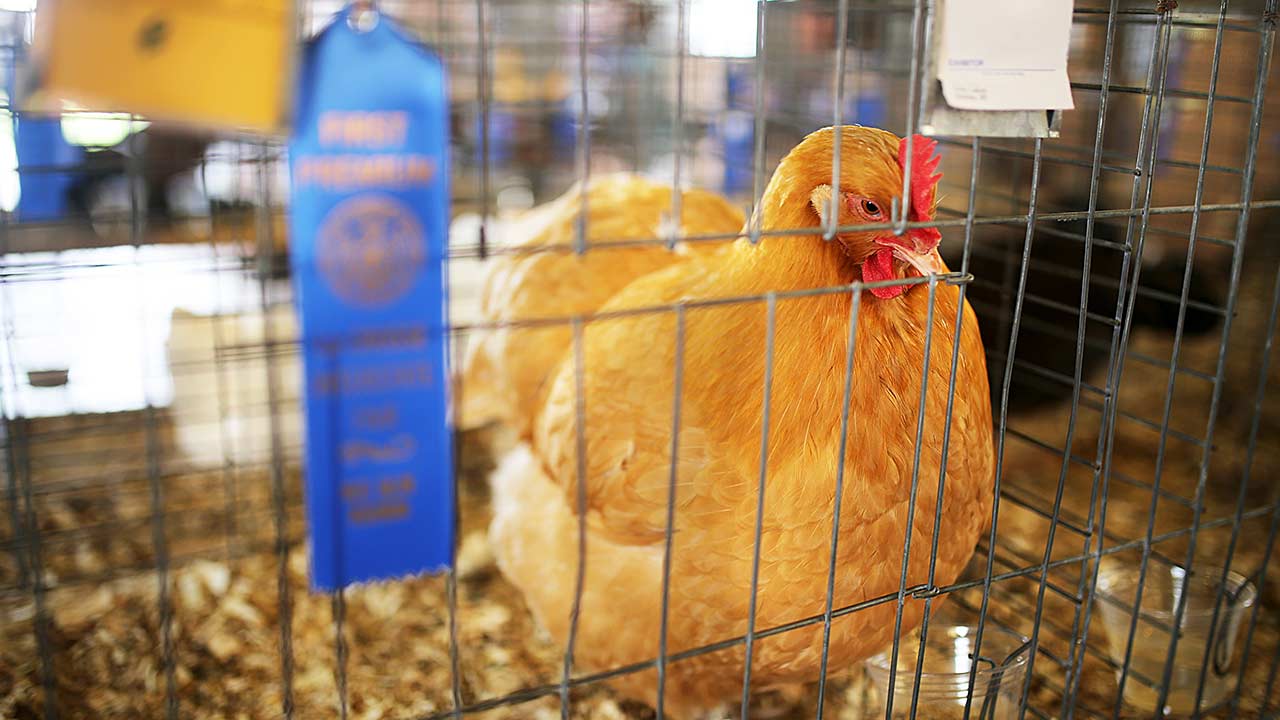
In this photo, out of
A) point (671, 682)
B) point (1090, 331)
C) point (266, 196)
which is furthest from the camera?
point (1090, 331)

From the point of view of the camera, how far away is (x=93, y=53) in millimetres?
711

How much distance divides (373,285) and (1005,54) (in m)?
1.46

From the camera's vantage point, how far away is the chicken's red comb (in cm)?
110

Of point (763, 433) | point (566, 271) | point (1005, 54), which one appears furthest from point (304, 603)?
point (1005, 54)

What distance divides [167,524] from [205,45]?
2.09 m

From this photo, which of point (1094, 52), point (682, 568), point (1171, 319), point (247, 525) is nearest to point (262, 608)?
point (247, 525)

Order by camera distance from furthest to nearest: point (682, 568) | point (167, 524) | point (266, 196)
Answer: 1. point (167, 524)
2. point (682, 568)
3. point (266, 196)

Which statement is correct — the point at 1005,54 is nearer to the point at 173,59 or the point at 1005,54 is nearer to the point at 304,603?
the point at 173,59

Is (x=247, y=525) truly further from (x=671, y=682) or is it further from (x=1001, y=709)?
(x=1001, y=709)

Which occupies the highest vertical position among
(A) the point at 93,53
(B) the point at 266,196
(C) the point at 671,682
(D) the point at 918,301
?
(A) the point at 93,53

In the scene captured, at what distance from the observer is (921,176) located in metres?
1.11

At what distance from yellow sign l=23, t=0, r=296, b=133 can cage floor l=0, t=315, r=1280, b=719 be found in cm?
87

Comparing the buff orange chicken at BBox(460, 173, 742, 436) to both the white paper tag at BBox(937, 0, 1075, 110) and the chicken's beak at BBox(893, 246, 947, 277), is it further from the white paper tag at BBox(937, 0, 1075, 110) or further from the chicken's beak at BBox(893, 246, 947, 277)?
the white paper tag at BBox(937, 0, 1075, 110)

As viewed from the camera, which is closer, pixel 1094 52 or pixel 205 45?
pixel 205 45
